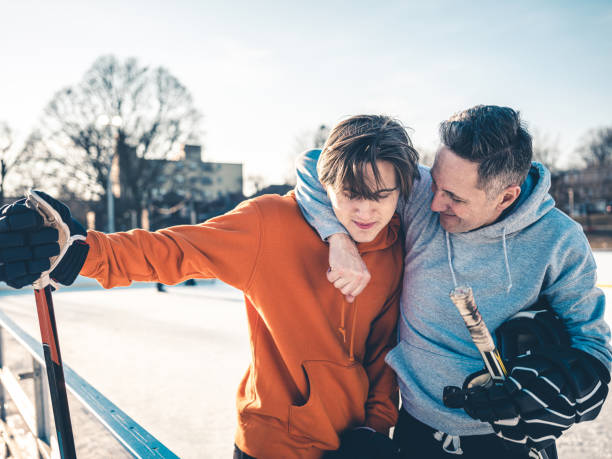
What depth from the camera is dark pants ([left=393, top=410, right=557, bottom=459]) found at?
1484 millimetres

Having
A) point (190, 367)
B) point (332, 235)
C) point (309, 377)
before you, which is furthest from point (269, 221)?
point (190, 367)

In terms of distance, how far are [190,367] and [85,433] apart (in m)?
2.05

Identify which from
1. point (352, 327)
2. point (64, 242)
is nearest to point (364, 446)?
point (352, 327)

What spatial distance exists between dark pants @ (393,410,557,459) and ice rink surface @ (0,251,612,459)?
935mm

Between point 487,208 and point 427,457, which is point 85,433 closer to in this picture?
point 427,457

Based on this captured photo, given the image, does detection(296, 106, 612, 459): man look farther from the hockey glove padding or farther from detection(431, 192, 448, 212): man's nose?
the hockey glove padding

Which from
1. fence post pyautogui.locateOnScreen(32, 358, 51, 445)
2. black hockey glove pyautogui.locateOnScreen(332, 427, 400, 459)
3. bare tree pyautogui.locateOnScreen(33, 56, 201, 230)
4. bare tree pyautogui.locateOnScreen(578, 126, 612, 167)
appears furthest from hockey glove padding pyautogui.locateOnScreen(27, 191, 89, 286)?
bare tree pyautogui.locateOnScreen(578, 126, 612, 167)

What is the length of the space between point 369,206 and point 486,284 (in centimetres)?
46

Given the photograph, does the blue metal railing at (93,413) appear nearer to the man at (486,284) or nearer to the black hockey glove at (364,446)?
the black hockey glove at (364,446)

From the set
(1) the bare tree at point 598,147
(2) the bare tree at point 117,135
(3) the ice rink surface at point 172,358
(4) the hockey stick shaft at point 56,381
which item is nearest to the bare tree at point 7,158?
(2) the bare tree at point 117,135

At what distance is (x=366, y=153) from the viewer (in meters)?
1.26

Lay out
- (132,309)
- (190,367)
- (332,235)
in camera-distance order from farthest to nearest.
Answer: (132,309), (190,367), (332,235)

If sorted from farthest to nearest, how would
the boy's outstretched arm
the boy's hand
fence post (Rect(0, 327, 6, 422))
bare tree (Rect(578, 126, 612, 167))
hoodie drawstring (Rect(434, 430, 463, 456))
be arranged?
bare tree (Rect(578, 126, 612, 167)) → fence post (Rect(0, 327, 6, 422)) → hoodie drawstring (Rect(434, 430, 463, 456)) → the boy's hand → the boy's outstretched arm

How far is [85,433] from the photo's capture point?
1986 mm
